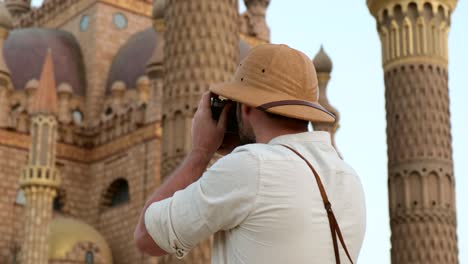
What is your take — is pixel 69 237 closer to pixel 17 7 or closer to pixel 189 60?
pixel 189 60

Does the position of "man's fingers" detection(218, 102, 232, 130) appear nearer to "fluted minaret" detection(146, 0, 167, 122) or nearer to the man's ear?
the man's ear

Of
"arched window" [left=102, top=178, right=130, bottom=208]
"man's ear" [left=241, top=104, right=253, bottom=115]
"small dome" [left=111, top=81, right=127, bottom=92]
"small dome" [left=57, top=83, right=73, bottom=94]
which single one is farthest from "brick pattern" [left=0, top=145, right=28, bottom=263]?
"man's ear" [left=241, top=104, right=253, bottom=115]

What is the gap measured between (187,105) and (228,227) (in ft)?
19.7

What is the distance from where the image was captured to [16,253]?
57.5 feet

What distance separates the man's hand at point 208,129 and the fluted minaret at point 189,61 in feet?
18.6

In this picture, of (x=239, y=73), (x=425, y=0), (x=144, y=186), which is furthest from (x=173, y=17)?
(x=144, y=186)

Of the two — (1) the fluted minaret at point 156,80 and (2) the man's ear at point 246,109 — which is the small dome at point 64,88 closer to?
(1) the fluted minaret at point 156,80

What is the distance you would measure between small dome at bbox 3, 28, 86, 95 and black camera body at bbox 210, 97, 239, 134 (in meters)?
19.5

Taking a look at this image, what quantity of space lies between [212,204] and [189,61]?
6032 millimetres

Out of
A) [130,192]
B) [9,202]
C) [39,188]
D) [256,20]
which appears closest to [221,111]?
[39,188]

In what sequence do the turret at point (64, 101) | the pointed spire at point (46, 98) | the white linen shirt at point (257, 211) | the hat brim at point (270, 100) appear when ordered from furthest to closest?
1. the turret at point (64, 101)
2. the pointed spire at point (46, 98)
3. the hat brim at point (270, 100)
4. the white linen shirt at point (257, 211)

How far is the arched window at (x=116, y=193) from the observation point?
1900 centimetres

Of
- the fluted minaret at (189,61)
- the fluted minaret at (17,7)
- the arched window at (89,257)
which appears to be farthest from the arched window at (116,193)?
the fluted minaret at (189,61)

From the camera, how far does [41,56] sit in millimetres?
21766
